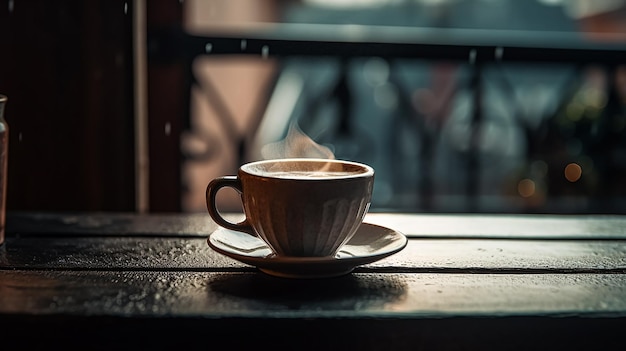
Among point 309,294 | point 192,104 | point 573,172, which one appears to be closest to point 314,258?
point 309,294

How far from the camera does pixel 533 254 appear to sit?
3.16ft

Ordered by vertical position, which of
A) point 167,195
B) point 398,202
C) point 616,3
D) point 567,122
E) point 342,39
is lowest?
point 398,202

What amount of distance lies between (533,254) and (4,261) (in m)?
0.66

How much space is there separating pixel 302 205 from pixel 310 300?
0.10m

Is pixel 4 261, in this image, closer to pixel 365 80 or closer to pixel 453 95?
pixel 453 95

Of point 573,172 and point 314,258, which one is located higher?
point 314,258

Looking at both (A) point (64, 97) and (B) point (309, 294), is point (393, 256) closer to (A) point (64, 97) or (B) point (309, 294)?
(B) point (309, 294)

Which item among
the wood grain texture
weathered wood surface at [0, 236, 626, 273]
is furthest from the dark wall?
the wood grain texture

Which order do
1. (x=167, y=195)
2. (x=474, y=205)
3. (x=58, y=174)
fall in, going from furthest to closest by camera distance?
(x=474, y=205), (x=167, y=195), (x=58, y=174)

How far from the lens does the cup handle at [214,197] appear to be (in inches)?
33.2

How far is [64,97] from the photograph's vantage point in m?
1.59

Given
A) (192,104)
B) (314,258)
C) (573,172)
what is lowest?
(573,172)

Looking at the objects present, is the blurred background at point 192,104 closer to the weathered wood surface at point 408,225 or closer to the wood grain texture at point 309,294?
the weathered wood surface at point 408,225

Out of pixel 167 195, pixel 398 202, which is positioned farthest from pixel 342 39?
pixel 398 202
